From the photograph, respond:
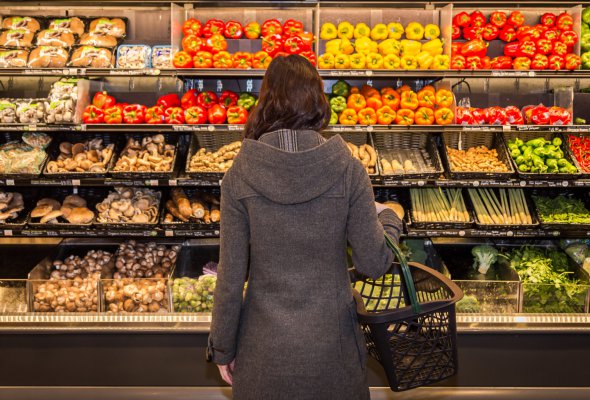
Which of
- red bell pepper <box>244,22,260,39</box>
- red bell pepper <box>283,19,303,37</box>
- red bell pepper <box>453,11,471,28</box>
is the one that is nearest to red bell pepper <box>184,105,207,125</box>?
red bell pepper <box>244,22,260,39</box>

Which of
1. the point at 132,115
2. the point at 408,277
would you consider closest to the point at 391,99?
the point at 132,115

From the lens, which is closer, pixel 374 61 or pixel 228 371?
pixel 228 371

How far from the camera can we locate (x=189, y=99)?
444cm

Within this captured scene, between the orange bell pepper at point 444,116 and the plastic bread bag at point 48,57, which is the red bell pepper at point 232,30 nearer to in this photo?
the plastic bread bag at point 48,57

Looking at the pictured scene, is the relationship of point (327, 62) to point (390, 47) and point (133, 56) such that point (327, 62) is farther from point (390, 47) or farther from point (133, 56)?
point (133, 56)

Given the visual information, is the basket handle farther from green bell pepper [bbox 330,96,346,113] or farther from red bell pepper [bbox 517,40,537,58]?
red bell pepper [bbox 517,40,537,58]

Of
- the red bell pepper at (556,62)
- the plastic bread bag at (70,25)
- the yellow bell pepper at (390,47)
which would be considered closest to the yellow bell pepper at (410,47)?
the yellow bell pepper at (390,47)

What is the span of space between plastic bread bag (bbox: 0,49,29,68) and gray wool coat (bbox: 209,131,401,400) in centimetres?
297

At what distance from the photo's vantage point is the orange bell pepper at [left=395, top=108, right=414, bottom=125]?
14.1ft

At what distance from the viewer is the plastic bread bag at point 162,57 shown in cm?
441

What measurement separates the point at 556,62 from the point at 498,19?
61cm

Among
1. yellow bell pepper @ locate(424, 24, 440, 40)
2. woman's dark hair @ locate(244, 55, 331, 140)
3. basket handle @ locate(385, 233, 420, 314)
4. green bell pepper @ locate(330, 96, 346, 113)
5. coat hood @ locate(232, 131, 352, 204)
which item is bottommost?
basket handle @ locate(385, 233, 420, 314)

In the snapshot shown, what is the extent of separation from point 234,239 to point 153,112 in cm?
255

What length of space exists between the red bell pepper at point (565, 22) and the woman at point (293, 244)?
325 cm
